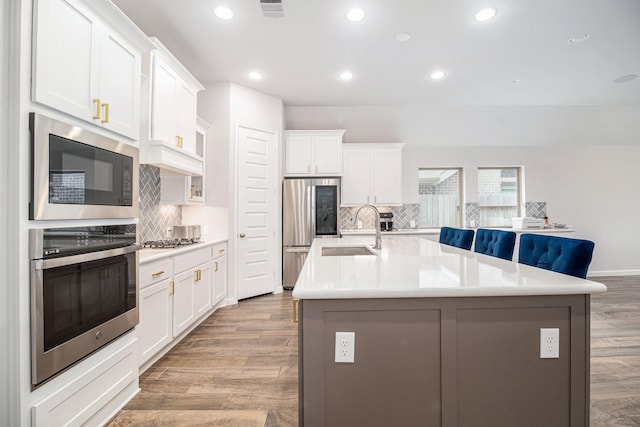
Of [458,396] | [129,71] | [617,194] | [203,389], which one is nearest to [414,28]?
[129,71]

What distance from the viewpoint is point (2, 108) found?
123 centimetres

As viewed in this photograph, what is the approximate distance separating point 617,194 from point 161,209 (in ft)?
24.2

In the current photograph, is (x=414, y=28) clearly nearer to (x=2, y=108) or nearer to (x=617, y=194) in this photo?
(x=2, y=108)

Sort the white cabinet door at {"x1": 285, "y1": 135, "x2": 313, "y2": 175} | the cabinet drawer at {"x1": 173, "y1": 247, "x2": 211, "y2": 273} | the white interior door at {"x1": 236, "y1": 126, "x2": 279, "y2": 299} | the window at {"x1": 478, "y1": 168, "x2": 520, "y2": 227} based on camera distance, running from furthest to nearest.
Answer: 1. the window at {"x1": 478, "y1": 168, "x2": 520, "y2": 227}
2. the white cabinet door at {"x1": 285, "y1": 135, "x2": 313, "y2": 175}
3. the white interior door at {"x1": 236, "y1": 126, "x2": 279, "y2": 299}
4. the cabinet drawer at {"x1": 173, "y1": 247, "x2": 211, "y2": 273}

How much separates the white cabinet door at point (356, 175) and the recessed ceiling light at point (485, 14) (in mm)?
2533

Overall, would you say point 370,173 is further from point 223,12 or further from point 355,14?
point 223,12

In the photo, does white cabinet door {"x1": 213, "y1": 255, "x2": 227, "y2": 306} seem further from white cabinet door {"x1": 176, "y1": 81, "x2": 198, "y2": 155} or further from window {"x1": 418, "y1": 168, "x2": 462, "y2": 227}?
window {"x1": 418, "y1": 168, "x2": 462, "y2": 227}

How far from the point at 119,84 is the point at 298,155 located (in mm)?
3130

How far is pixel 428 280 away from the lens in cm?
133

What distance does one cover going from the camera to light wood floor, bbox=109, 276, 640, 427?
1.77 m

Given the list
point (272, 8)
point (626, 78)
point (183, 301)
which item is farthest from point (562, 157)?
point (183, 301)

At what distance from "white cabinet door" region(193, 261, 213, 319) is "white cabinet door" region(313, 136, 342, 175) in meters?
2.32

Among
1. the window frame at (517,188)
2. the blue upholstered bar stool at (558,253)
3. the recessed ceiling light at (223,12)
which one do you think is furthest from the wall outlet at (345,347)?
the window frame at (517,188)

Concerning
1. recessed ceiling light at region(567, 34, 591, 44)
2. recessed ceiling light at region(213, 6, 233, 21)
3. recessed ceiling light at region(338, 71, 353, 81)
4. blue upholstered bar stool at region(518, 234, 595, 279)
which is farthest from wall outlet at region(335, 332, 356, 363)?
recessed ceiling light at region(567, 34, 591, 44)
